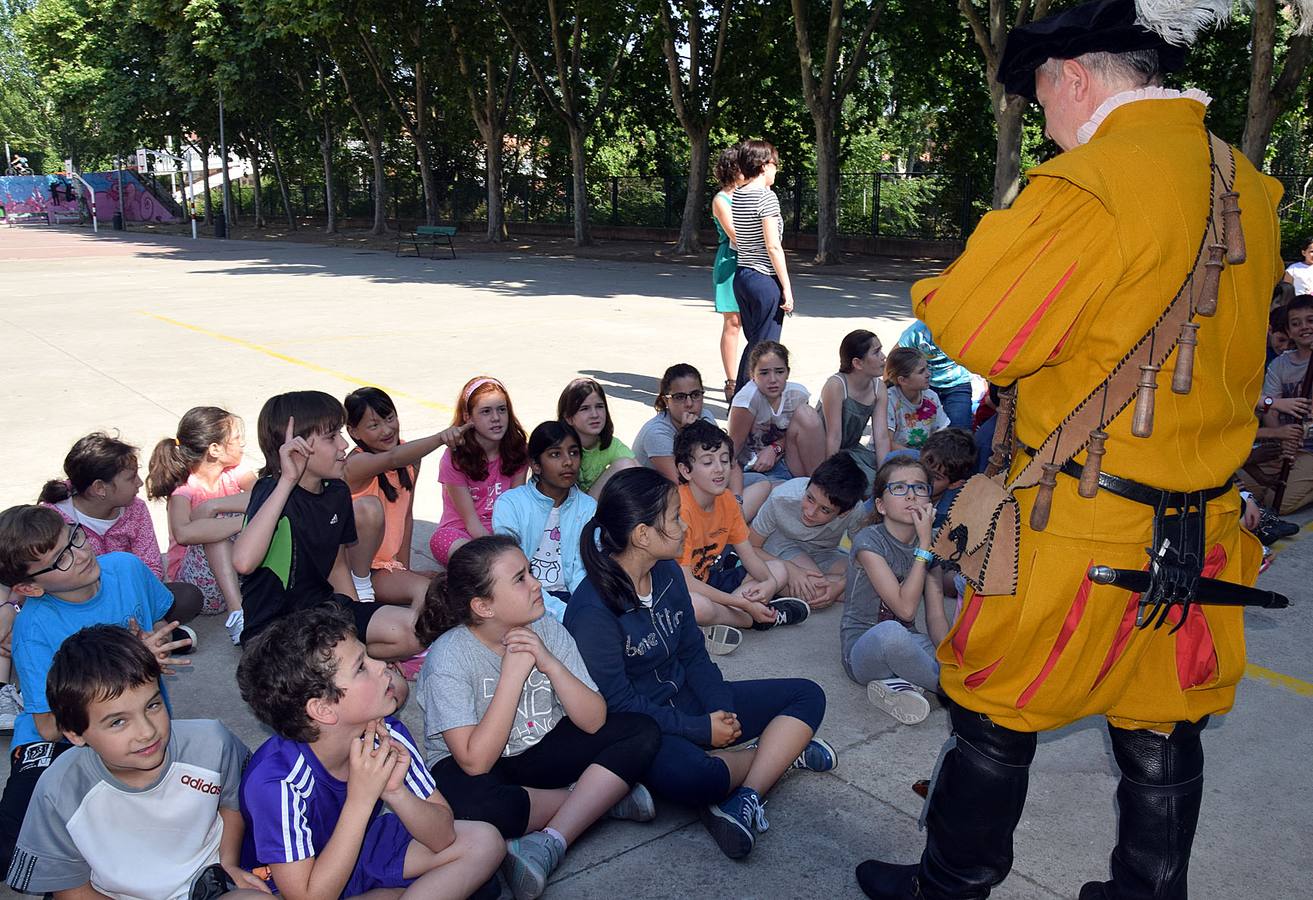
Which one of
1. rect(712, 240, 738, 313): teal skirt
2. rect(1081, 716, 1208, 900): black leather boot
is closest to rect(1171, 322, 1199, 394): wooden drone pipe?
rect(1081, 716, 1208, 900): black leather boot

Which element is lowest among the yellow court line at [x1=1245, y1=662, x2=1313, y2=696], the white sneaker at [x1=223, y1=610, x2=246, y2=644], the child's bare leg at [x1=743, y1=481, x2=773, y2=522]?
the yellow court line at [x1=1245, y1=662, x2=1313, y2=696]

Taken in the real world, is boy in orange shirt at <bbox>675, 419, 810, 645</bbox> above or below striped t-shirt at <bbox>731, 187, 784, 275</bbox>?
below

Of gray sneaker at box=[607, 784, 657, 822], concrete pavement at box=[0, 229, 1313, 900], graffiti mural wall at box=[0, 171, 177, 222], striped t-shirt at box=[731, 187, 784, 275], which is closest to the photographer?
concrete pavement at box=[0, 229, 1313, 900]

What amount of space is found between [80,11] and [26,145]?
40.3m

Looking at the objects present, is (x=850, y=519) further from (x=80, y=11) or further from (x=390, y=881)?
(x=80, y=11)

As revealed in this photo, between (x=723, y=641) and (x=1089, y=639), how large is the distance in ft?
7.98

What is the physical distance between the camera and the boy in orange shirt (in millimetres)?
4719

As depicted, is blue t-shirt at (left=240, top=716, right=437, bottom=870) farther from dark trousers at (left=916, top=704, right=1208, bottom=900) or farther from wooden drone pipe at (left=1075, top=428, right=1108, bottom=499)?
wooden drone pipe at (left=1075, top=428, right=1108, bottom=499)

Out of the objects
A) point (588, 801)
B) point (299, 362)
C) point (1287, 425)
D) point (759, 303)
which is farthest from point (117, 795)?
point (299, 362)

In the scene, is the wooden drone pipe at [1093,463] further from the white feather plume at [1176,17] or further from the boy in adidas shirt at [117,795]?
the boy in adidas shirt at [117,795]

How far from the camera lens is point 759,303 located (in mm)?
7719

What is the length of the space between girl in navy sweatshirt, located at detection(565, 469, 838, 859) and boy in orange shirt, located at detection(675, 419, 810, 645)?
97 centimetres

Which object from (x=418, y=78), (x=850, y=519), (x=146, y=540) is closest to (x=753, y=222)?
(x=850, y=519)

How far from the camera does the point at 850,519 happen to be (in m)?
5.36
